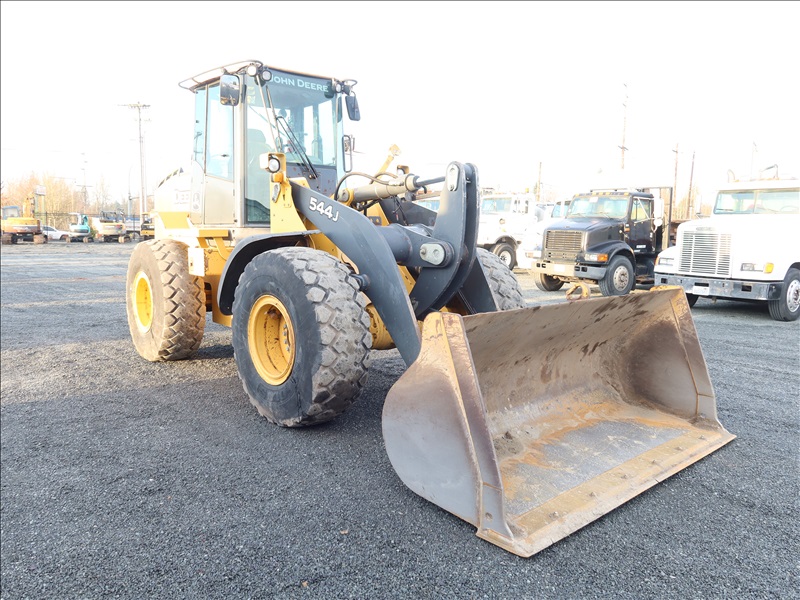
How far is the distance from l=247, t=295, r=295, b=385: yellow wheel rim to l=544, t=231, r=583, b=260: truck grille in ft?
30.5

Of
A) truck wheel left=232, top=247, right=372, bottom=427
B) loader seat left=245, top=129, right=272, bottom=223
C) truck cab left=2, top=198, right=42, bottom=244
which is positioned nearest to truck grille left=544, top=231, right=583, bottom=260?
loader seat left=245, top=129, right=272, bottom=223

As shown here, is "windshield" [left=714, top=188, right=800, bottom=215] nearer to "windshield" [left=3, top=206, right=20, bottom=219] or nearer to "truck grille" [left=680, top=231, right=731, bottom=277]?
"truck grille" [left=680, top=231, right=731, bottom=277]

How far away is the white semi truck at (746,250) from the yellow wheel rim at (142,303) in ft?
28.4

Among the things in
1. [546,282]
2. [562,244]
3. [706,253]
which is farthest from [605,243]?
[706,253]

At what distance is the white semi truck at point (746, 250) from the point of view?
9.56 m

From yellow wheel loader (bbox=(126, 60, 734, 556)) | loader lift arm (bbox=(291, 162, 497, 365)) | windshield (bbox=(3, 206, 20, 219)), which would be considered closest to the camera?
yellow wheel loader (bbox=(126, 60, 734, 556))

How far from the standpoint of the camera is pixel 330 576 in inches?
95.8

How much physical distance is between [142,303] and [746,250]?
928 centimetres

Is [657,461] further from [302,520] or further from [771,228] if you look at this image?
[771,228]

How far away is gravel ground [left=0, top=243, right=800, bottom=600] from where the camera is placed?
94.7 inches

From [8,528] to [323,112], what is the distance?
4009mm

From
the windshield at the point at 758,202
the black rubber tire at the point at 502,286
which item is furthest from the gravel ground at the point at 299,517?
the windshield at the point at 758,202

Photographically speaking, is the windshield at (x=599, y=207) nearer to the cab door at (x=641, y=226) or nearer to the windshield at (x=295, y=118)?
the cab door at (x=641, y=226)

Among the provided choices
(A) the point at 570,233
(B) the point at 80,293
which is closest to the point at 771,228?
(A) the point at 570,233
